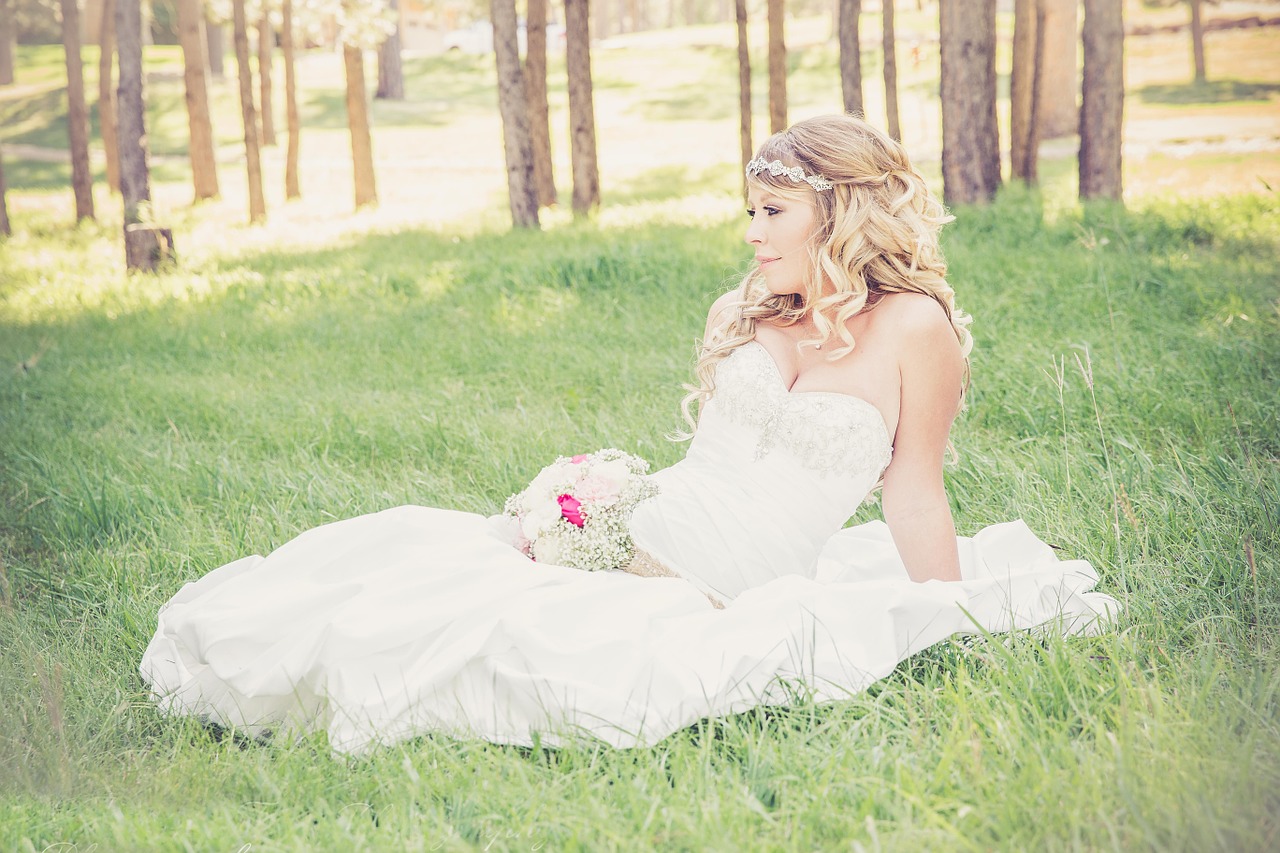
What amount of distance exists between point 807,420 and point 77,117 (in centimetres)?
1814

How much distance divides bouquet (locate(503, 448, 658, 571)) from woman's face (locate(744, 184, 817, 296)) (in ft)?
2.73

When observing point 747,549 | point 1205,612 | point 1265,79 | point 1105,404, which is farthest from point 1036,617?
point 1265,79

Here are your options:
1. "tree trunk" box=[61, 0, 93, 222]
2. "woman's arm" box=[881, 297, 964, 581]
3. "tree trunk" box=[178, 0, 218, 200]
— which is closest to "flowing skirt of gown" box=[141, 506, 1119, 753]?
"woman's arm" box=[881, 297, 964, 581]

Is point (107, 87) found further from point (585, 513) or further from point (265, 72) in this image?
point (585, 513)

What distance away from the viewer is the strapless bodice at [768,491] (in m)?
3.45

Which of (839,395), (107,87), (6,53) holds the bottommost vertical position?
(839,395)

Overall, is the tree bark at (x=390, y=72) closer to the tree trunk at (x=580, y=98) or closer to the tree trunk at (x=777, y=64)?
the tree trunk at (x=580, y=98)

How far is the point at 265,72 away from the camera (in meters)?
24.0

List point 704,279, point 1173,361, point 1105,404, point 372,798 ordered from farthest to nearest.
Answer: point 704,279, point 1173,361, point 1105,404, point 372,798

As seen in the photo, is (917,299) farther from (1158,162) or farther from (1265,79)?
(1265,79)

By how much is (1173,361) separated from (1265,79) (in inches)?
1317

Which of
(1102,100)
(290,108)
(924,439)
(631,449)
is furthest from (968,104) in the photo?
(290,108)

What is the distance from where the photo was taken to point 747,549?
3.51m

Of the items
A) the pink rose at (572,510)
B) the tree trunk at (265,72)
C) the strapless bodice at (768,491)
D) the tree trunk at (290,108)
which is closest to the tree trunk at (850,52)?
the tree trunk at (290,108)
